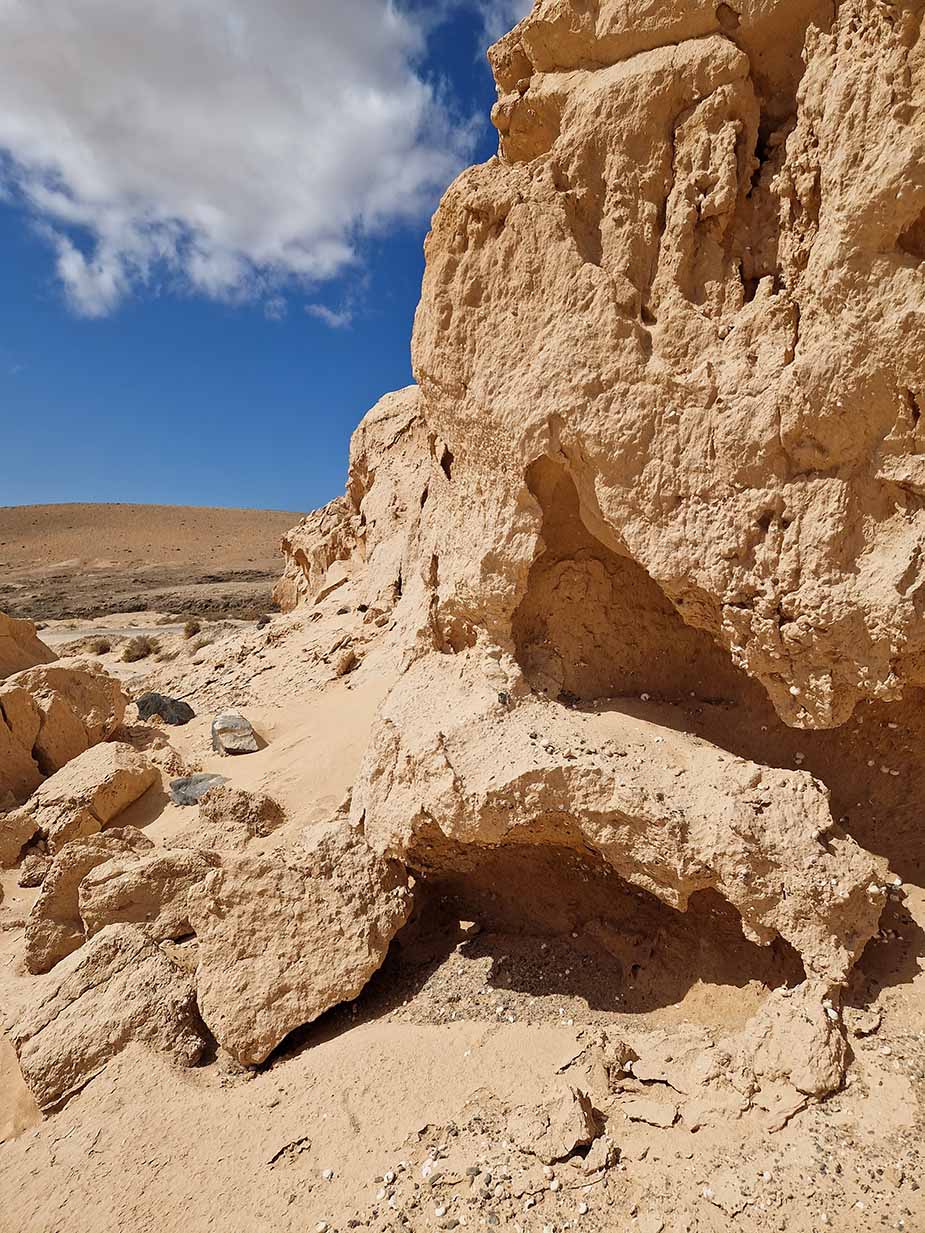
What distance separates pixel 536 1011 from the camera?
10.4 feet

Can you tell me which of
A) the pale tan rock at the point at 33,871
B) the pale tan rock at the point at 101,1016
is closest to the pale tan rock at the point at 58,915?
the pale tan rock at the point at 101,1016

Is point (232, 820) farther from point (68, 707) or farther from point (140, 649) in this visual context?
A: point (140, 649)

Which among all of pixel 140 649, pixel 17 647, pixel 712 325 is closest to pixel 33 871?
pixel 17 647

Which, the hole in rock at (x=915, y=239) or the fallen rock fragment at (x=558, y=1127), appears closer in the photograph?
the fallen rock fragment at (x=558, y=1127)

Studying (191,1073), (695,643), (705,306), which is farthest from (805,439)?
(191,1073)

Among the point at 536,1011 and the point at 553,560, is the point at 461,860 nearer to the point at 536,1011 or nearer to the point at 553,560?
the point at 536,1011

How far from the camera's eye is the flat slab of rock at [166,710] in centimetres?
782

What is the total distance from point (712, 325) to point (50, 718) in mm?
6478

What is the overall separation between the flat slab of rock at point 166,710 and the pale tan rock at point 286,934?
4.71 m

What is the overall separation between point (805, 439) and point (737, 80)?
1.61m

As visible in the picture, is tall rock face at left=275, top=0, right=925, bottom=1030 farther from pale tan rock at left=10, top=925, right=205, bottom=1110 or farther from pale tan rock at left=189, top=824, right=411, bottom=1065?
pale tan rock at left=10, top=925, right=205, bottom=1110

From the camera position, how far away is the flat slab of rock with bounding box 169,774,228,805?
5824 millimetres

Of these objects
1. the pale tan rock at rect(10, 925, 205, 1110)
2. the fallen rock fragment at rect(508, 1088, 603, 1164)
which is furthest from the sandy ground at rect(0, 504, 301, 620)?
the fallen rock fragment at rect(508, 1088, 603, 1164)

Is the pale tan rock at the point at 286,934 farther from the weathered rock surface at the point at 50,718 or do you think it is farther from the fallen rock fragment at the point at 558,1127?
the weathered rock surface at the point at 50,718
